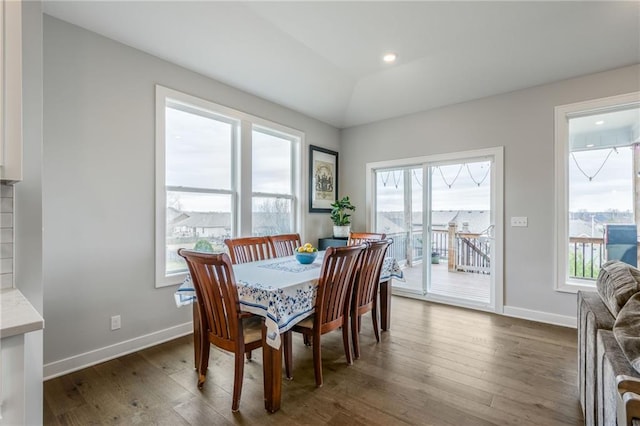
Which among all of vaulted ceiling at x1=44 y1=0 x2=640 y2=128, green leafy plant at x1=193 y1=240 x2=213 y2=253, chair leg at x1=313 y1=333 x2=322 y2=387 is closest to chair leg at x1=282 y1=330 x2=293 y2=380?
chair leg at x1=313 y1=333 x2=322 y2=387

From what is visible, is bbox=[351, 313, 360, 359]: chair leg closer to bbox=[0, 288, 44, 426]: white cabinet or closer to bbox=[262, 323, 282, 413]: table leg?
bbox=[262, 323, 282, 413]: table leg

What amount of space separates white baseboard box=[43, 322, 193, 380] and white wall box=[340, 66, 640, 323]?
3.85 meters

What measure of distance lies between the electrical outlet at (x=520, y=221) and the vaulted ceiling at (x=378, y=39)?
1.58 meters

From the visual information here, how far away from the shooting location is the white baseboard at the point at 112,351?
222 cm

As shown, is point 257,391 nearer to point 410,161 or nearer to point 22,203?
point 22,203

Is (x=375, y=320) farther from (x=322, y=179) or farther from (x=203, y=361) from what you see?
(x=322, y=179)

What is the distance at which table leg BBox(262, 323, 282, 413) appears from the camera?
1791 mm

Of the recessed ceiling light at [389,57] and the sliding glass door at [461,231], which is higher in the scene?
the recessed ceiling light at [389,57]

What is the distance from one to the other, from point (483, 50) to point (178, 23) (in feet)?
9.95

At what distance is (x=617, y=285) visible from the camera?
1.42m

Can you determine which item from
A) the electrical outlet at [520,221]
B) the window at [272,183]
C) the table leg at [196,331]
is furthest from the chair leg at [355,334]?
the electrical outlet at [520,221]

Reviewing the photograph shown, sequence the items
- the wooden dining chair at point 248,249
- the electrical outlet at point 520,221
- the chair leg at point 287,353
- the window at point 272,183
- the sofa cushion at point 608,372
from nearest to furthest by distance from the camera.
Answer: the sofa cushion at point 608,372 → the chair leg at point 287,353 → the wooden dining chair at point 248,249 → the electrical outlet at point 520,221 → the window at point 272,183

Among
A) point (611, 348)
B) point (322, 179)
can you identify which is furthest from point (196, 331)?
point (322, 179)

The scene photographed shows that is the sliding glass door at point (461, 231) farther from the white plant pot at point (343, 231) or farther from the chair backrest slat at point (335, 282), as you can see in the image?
the chair backrest slat at point (335, 282)
